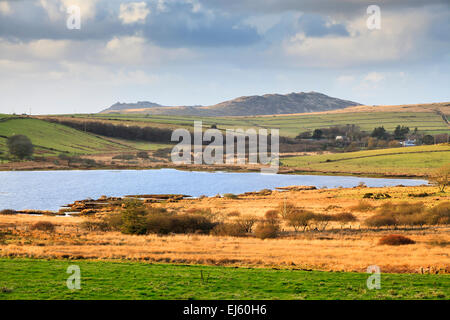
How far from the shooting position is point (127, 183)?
430 feet

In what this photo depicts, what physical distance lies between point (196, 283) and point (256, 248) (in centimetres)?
1793

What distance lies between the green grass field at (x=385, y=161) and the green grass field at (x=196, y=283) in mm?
122008

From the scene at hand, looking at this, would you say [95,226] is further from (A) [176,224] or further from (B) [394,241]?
(B) [394,241]

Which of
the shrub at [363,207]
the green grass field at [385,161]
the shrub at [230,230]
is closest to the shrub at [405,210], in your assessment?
the shrub at [363,207]

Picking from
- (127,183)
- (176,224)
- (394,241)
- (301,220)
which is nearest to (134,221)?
(176,224)

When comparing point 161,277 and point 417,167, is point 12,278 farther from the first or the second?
point 417,167

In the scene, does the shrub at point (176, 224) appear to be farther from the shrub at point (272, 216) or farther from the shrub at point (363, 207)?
the shrub at point (363, 207)

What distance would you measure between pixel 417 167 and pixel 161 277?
436ft

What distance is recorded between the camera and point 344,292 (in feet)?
77.6

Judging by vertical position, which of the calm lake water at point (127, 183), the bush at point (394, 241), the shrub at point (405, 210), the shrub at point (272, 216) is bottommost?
the calm lake water at point (127, 183)

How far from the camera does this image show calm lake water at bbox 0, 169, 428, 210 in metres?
103

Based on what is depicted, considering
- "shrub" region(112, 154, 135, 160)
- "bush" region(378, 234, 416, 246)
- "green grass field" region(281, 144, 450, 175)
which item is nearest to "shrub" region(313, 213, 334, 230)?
"bush" region(378, 234, 416, 246)

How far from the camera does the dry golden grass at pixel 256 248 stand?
1352 inches
